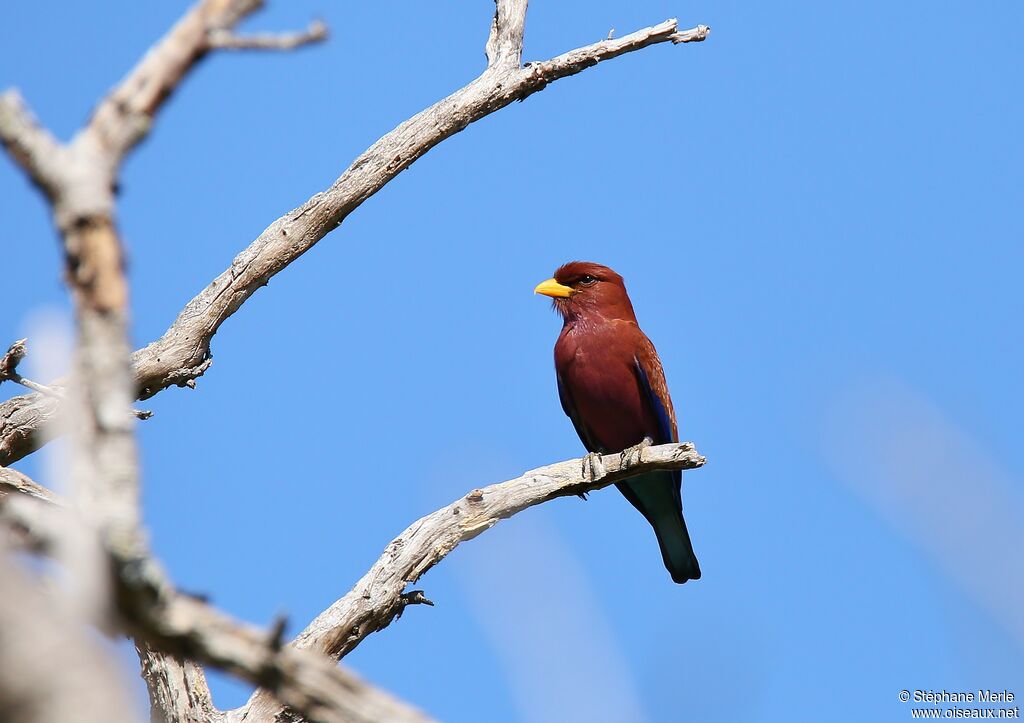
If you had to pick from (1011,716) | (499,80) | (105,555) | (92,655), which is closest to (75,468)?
(105,555)

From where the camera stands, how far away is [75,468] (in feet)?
5.82

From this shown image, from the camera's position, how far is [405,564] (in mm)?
5359

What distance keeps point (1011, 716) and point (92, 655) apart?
84.1 inches

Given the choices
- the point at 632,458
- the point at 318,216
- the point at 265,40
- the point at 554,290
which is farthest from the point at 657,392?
the point at 265,40

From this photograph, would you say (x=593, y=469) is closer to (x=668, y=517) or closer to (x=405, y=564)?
(x=405, y=564)

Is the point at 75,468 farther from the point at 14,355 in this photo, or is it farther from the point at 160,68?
the point at 14,355

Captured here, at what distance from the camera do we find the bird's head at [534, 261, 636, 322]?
8.05 m

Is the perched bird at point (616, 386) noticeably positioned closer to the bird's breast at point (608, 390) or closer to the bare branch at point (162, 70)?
the bird's breast at point (608, 390)

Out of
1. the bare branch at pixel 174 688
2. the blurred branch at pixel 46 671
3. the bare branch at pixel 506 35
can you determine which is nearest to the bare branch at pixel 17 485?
the bare branch at pixel 174 688

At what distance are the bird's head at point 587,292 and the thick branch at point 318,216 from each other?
2247 mm

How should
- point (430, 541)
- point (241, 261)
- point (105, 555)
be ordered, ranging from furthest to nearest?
point (241, 261) < point (430, 541) < point (105, 555)

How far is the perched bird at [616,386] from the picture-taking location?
7.58m

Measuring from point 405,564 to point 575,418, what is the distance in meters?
2.76

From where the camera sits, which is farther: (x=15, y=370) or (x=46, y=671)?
(x=15, y=370)
